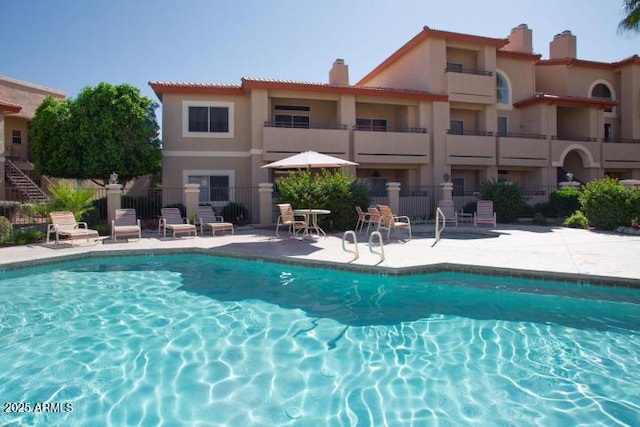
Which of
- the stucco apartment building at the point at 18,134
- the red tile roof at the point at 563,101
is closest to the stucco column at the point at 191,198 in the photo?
the stucco apartment building at the point at 18,134

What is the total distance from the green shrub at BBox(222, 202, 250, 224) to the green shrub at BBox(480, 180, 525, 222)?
38.4 feet

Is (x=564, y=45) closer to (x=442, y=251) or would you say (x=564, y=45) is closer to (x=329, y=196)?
(x=329, y=196)

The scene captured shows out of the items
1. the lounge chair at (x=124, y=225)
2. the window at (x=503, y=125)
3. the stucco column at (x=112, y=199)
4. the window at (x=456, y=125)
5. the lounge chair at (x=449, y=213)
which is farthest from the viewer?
the window at (x=503, y=125)

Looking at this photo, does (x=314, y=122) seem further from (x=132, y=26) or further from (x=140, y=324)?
(x=140, y=324)

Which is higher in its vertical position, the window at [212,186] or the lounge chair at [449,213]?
the window at [212,186]

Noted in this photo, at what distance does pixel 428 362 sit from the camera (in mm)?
4398

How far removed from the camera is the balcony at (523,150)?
21.7 meters

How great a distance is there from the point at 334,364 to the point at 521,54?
26.3 meters

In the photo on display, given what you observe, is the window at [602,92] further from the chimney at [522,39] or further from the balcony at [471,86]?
the balcony at [471,86]

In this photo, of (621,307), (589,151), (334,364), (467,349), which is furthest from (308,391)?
(589,151)

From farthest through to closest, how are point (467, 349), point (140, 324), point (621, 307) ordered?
point (621, 307) → point (140, 324) → point (467, 349)

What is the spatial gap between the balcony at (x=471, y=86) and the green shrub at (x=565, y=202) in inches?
262

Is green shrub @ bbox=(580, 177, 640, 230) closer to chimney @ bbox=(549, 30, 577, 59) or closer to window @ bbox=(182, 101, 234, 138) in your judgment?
window @ bbox=(182, 101, 234, 138)

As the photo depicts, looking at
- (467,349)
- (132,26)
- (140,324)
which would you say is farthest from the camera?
(132,26)
